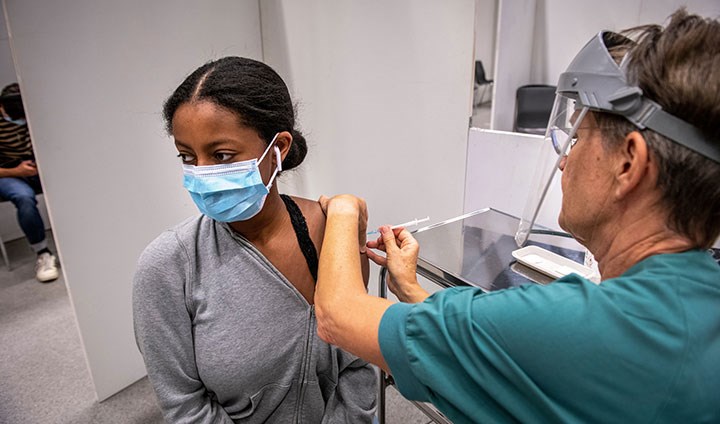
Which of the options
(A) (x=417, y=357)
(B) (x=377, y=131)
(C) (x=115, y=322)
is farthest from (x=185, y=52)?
(A) (x=417, y=357)

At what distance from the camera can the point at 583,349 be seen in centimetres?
53

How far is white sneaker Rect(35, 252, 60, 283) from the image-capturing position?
3.00 meters

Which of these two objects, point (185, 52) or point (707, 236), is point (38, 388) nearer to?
point (185, 52)

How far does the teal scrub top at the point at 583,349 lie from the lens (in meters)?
0.51

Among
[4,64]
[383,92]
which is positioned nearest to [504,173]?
[383,92]

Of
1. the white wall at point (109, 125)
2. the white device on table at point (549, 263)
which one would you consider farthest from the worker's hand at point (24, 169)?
the white device on table at point (549, 263)

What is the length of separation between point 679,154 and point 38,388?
2632 mm

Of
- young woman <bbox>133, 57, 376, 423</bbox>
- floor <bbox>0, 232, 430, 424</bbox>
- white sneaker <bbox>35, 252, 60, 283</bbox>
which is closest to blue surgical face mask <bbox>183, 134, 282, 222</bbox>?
young woman <bbox>133, 57, 376, 423</bbox>

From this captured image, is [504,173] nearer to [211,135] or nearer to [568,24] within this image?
[211,135]

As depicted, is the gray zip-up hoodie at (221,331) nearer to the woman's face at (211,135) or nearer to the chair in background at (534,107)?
the woman's face at (211,135)

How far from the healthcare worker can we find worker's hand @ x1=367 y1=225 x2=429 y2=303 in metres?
0.24

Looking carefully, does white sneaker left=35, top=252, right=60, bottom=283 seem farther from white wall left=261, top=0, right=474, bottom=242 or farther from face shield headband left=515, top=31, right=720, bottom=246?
face shield headband left=515, top=31, right=720, bottom=246

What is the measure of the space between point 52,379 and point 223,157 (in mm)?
1965

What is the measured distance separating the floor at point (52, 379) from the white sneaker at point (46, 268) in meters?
0.13
